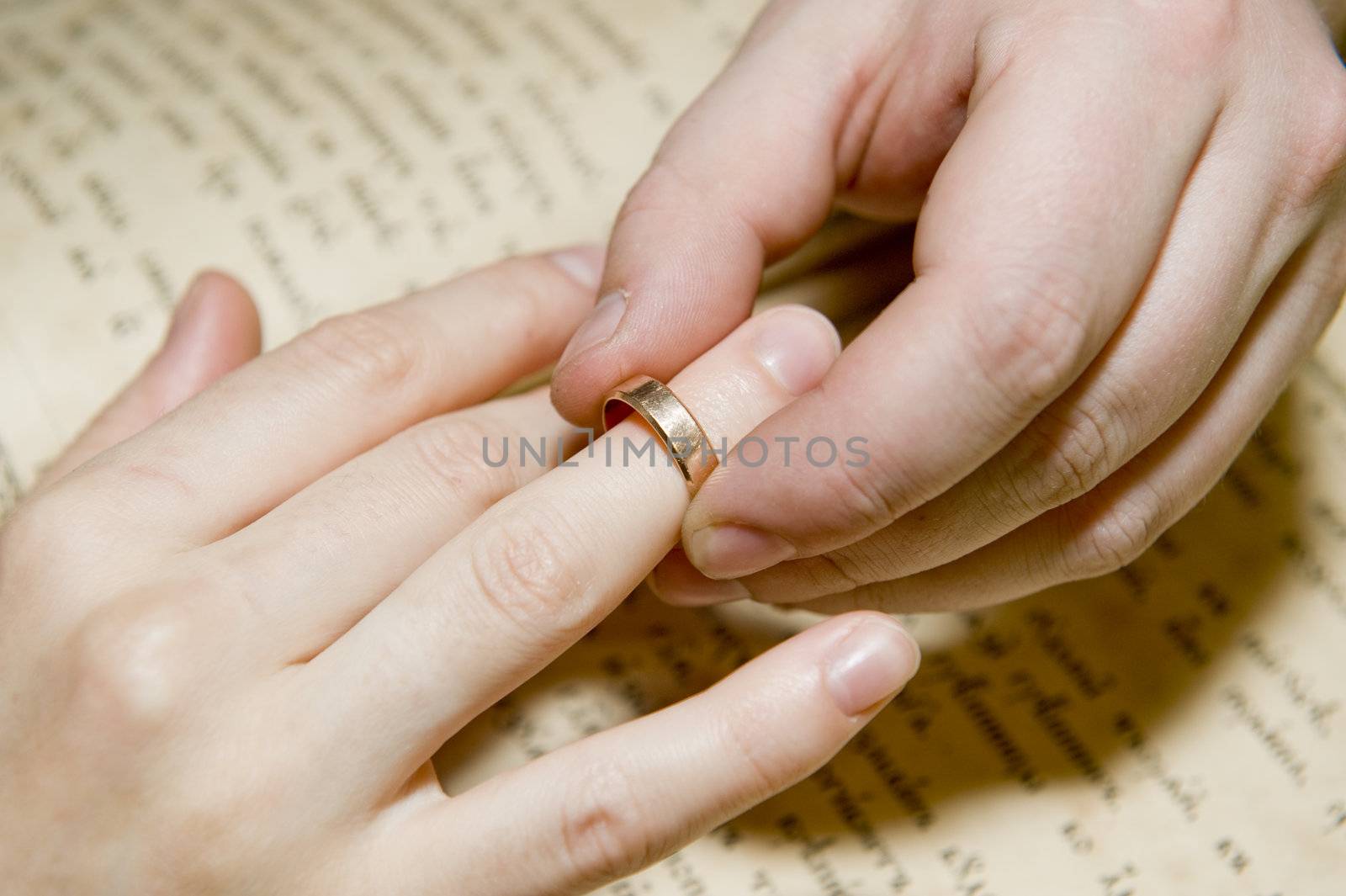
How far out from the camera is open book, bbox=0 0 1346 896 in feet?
2.72

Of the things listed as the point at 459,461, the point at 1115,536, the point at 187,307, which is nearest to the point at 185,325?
the point at 187,307

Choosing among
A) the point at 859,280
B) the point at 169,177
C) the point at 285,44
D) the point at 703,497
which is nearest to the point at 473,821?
the point at 703,497

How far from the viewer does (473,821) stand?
2.19ft

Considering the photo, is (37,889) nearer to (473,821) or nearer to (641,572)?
(473,821)

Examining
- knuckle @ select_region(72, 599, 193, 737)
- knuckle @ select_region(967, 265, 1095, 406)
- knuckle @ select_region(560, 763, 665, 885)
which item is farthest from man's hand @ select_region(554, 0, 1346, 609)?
knuckle @ select_region(72, 599, 193, 737)

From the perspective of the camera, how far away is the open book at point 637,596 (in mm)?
828

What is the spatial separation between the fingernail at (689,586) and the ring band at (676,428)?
0.32 ft

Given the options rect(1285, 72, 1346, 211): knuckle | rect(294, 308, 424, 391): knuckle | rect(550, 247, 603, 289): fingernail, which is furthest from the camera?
rect(550, 247, 603, 289): fingernail

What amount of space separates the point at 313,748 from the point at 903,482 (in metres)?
0.37

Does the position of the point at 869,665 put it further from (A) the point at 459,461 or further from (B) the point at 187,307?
(B) the point at 187,307

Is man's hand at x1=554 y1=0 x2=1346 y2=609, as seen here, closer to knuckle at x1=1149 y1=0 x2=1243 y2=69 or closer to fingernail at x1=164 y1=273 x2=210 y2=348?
knuckle at x1=1149 y1=0 x2=1243 y2=69

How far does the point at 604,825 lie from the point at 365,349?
393 millimetres

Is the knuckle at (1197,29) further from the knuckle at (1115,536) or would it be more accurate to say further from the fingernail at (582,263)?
the fingernail at (582,263)

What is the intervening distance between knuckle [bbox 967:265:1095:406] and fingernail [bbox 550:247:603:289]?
0.43 metres
